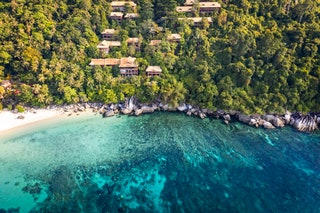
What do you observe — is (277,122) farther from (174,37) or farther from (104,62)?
(104,62)

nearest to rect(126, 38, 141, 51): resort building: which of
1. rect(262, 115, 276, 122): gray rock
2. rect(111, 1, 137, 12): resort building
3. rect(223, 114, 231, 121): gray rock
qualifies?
rect(111, 1, 137, 12): resort building

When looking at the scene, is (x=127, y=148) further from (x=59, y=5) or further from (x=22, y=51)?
(x=59, y=5)

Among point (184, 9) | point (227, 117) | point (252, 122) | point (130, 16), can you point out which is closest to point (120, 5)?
point (130, 16)

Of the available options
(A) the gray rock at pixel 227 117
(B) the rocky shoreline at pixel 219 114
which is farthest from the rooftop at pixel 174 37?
(A) the gray rock at pixel 227 117

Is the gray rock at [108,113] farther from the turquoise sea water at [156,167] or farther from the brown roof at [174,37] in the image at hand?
the brown roof at [174,37]

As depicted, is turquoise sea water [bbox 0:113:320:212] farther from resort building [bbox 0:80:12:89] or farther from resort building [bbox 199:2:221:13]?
resort building [bbox 199:2:221:13]

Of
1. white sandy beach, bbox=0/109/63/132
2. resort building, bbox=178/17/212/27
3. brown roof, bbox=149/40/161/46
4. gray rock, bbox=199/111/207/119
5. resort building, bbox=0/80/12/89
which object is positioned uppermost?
resort building, bbox=178/17/212/27
